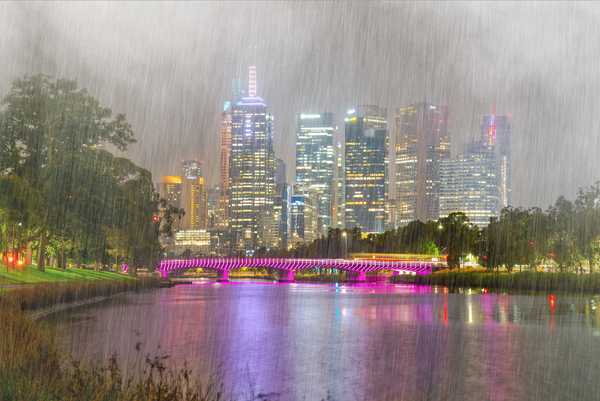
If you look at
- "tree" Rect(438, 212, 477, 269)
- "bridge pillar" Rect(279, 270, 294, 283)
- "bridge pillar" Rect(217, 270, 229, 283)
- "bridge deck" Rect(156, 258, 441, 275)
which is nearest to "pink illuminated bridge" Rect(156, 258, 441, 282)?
"bridge deck" Rect(156, 258, 441, 275)

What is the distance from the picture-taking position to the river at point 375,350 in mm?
16359

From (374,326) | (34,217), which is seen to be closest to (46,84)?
(34,217)

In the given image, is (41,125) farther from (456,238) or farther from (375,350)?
(456,238)

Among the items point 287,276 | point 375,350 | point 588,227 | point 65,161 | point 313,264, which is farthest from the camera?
point 287,276

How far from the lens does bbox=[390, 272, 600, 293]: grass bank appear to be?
236 ft

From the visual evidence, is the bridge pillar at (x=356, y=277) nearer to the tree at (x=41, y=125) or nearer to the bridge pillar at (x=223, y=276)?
the bridge pillar at (x=223, y=276)

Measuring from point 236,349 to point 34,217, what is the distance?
23.7m

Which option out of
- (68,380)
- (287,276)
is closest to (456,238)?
(287,276)

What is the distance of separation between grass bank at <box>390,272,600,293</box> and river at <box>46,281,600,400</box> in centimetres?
3490

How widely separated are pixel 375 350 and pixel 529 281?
66105 mm

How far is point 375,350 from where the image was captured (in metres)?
23.9

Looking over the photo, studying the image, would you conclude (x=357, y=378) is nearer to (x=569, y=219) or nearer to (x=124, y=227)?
(x=124, y=227)

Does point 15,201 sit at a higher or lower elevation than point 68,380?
higher

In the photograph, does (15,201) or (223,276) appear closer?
(15,201)
